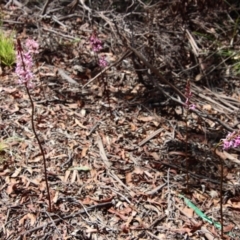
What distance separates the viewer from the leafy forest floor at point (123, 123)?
2.83 metres

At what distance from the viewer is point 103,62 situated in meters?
3.54

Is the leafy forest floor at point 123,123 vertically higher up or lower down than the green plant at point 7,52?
lower down

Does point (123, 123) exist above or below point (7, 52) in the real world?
below

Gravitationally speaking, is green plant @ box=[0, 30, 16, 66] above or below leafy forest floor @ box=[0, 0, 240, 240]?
above

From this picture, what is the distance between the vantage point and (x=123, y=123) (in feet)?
11.6

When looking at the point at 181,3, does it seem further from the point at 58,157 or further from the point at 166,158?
the point at 58,157

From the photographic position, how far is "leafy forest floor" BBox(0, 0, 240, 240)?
283 cm

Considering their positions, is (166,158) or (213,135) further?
(213,135)

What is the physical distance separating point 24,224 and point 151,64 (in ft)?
5.95

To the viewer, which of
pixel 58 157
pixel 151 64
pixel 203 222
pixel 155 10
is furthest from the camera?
pixel 155 10

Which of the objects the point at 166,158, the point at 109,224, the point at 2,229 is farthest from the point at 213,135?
the point at 2,229

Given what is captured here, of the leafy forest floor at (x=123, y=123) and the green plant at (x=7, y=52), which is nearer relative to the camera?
the leafy forest floor at (x=123, y=123)

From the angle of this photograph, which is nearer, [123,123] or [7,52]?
[123,123]

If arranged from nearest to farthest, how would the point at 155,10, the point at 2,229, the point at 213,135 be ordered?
the point at 2,229 → the point at 213,135 → the point at 155,10
